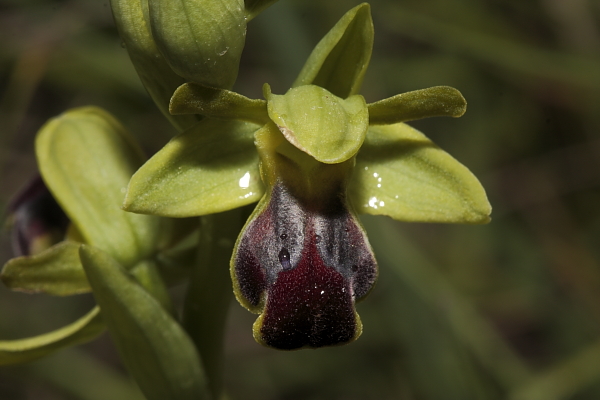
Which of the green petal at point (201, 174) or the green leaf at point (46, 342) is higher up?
the green petal at point (201, 174)

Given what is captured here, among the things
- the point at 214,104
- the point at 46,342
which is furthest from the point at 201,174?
the point at 46,342

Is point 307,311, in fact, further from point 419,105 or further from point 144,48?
point 144,48

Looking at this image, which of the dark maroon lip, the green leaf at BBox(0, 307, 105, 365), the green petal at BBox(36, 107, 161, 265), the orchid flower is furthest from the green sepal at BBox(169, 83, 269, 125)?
the green leaf at BBox(0, 307, 105, 365)

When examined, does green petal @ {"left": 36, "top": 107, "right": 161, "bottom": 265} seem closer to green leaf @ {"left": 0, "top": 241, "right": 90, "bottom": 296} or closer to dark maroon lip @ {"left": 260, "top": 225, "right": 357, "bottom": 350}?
green leaf @ {"left": 0, "top": 241, "right": 90, "bottom": 296}

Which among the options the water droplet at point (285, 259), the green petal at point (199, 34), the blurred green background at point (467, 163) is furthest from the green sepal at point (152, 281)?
the blurred green background at point (467, 163)

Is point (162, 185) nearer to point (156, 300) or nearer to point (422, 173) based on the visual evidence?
point (156, 300)

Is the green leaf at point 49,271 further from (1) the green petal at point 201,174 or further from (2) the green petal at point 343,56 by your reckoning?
(2) the green petal at point 343,56
